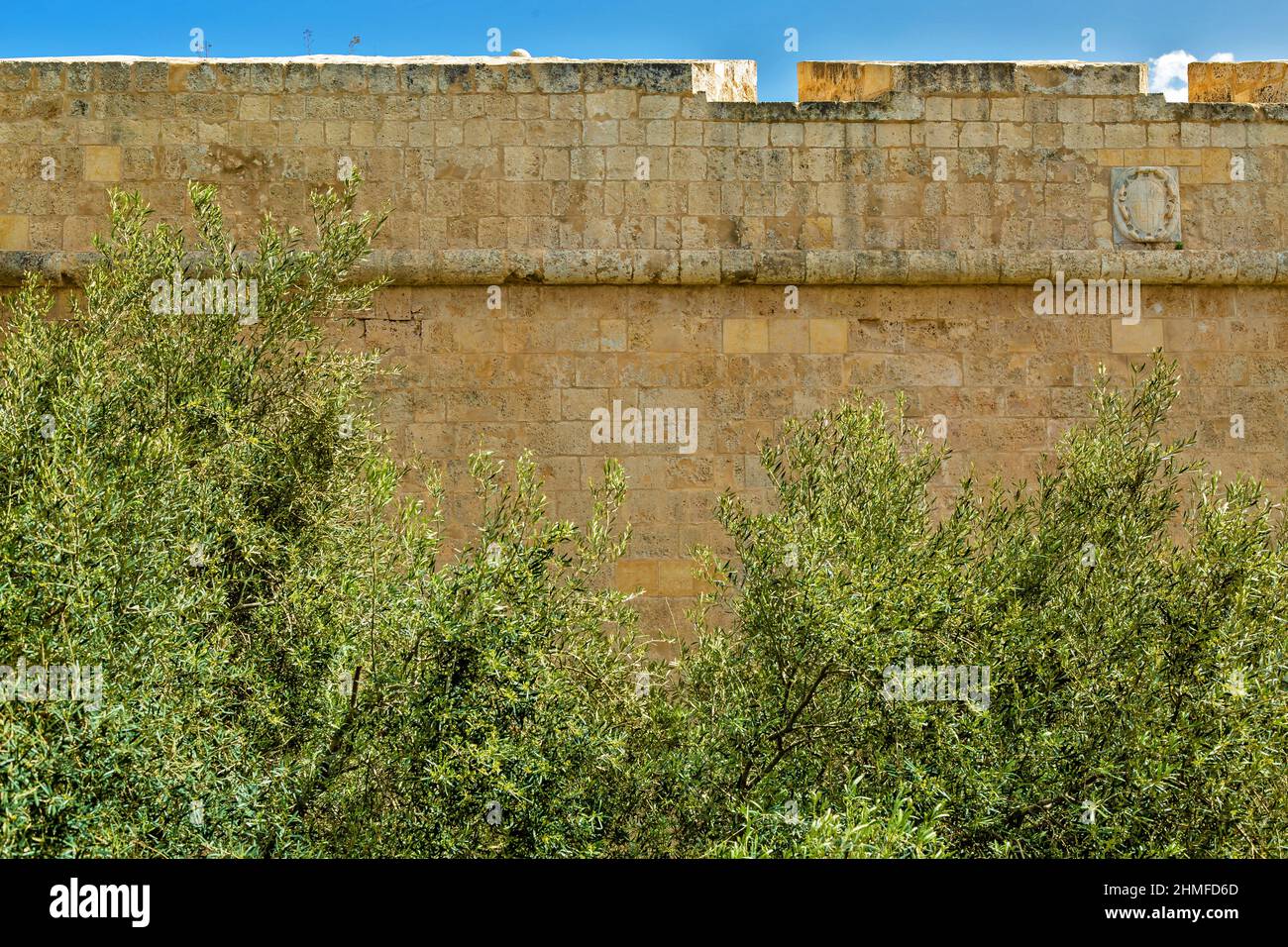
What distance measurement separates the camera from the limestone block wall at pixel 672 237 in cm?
597

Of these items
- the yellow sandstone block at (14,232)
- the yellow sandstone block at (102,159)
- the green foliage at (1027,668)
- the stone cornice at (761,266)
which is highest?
the yellow sandstone block at (102,159)

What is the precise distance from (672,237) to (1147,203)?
267 cm

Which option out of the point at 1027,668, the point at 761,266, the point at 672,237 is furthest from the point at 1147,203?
the point at 1027,668

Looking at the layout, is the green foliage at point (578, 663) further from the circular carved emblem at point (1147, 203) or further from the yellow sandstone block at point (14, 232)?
the circular carved emblem at point (1147, 203)

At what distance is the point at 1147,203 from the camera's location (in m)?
6.18

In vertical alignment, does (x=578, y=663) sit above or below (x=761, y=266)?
below

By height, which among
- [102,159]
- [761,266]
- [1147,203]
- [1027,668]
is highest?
[102,159]

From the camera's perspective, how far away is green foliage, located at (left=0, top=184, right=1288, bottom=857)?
A: 9.82 feet

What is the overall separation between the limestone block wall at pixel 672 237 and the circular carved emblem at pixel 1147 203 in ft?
0.33

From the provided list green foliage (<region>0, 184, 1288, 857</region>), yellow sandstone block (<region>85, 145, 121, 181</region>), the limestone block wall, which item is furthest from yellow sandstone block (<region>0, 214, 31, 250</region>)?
green foliage (<region>0, 184, 1288, 857</region>)

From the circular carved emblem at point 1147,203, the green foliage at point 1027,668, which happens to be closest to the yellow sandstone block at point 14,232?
the green foliage at point 1027,668

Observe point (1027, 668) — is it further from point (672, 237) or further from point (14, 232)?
point (14, 232)
